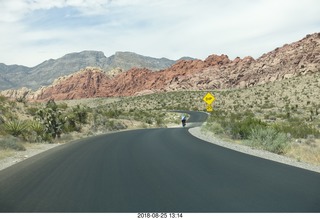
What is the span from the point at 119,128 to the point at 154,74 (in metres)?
122

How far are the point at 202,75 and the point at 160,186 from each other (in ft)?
471

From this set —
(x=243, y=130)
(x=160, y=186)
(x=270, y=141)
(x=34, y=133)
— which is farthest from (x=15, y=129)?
(x=160, y=186)

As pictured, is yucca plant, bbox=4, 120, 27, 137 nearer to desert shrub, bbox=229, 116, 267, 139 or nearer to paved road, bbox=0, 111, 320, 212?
paved road, bbox=0, 111, 320, 212

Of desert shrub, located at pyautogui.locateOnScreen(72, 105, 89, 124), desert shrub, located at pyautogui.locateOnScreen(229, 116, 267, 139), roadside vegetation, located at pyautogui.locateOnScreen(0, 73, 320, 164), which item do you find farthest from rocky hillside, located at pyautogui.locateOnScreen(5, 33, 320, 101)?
desert shrub, located at pyautogui.locateOnScreen(229, 116, 267, 139)

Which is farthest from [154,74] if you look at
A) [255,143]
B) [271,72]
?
[255,143]

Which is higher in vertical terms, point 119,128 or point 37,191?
point 37,191

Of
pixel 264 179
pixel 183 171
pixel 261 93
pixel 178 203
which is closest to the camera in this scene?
pixel 178 203

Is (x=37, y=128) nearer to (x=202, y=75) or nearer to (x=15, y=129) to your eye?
(x=15, y=129)

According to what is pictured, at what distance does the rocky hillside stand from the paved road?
324ft

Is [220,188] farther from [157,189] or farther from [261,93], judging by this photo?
[261,93]

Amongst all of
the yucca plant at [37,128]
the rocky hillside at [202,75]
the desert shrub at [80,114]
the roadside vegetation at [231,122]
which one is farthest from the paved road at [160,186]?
the rocky hillside at [202,75]

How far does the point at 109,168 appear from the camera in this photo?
12.6 meters

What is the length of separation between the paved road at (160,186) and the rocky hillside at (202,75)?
324ft

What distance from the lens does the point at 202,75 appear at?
497 feet
